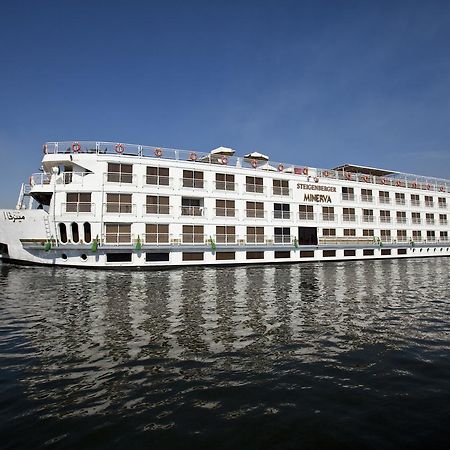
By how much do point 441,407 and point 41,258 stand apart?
Result: 26.4 m

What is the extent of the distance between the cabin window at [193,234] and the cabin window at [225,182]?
4419 millimetres

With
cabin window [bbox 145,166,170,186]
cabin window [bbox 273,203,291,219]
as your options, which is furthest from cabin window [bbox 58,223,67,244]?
cabin window [bbox 273,203,291,219]

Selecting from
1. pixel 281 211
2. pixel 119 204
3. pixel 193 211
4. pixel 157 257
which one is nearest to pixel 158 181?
pixel 119 204

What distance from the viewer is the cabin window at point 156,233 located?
88.1ft

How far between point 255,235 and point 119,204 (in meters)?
12.8

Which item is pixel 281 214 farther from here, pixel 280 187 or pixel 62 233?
pixel 62 233

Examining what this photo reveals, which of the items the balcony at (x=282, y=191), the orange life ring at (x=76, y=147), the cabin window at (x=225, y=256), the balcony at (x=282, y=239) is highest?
the orange life ring at (x=76, y=147)

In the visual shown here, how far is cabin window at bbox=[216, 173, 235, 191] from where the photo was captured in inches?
1195

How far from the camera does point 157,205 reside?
27500 millimetres

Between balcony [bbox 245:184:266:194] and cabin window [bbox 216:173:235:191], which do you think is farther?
balcony [bbox 245:184:266:194]

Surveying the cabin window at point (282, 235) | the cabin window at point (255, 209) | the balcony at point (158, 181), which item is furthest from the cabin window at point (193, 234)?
the cabin window at point (282, 235)

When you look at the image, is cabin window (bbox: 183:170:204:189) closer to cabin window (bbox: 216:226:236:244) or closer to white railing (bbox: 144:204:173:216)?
white railing (bbox: 144:204:173:216)

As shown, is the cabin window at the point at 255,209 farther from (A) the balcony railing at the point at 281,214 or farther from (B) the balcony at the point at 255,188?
(A) the balcony railing at the point at 281,214

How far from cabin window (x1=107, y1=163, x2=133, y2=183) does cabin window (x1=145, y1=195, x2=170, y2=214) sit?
229 cm
